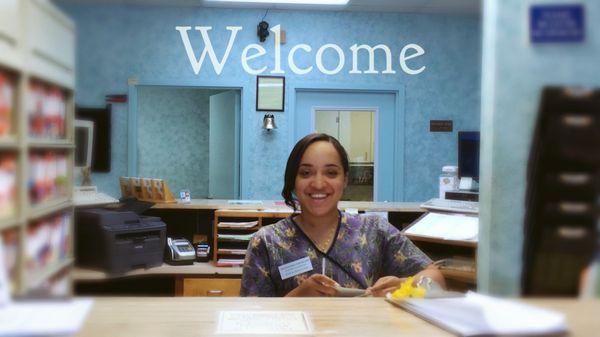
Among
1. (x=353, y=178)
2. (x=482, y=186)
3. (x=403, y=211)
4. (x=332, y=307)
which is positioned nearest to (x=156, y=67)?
(x=353, y=178)

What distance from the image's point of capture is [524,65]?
0.67m

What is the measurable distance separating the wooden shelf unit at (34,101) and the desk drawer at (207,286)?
225cm

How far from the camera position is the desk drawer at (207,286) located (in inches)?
118

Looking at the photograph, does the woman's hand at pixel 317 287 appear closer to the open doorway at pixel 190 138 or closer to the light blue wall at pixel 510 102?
the light blue wall at pixel 510 102

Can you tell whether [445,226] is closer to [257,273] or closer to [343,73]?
[257,273]

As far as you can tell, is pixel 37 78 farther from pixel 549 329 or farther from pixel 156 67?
pixel 156 67

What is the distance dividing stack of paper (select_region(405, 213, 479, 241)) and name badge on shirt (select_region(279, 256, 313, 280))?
460 mm

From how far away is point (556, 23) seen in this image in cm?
66

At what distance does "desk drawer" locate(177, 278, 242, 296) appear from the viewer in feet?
9.81

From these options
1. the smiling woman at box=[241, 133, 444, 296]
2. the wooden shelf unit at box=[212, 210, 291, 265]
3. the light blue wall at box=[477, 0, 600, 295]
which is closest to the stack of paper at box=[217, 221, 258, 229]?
the wooden shelf unit at box=[212, 210, 291, 265]

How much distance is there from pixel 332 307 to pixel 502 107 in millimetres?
492

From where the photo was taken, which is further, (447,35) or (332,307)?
(447,35)

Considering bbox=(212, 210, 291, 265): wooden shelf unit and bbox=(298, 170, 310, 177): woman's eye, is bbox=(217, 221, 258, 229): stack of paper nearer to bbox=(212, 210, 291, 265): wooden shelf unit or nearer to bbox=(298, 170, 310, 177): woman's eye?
bbox=(212, 210, 291, 265): wooden shelf unit

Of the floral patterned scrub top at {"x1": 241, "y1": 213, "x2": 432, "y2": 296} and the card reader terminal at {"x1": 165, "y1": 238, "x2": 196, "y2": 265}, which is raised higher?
the floral patterned scrub top at {"x1": 241, "y1": 213, "x2": 432, "y2": 296}
